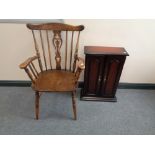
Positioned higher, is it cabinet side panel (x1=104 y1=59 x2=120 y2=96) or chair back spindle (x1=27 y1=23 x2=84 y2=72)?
chair back spindle (x1=27 y1=23 x2=84 y2=72)

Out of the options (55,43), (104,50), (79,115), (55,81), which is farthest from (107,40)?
(79,115)

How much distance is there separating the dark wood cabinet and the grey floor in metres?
0.12

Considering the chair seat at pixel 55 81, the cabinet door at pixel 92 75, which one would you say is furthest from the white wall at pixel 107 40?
the chair seat at pixel 55 81

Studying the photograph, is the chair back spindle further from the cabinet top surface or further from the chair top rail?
the cabinet top surface

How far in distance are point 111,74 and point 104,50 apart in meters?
0.29

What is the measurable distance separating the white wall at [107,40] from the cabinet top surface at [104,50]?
91 millimetres

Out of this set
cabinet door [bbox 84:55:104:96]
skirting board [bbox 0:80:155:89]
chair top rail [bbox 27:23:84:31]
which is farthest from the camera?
skirting board [bbox 0:80:155:89]

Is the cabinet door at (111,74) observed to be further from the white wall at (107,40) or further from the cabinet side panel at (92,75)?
the white wall at (107,40)

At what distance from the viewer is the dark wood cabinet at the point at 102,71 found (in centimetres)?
173

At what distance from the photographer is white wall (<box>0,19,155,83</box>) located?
1828 mm

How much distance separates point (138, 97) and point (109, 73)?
23.7 inches

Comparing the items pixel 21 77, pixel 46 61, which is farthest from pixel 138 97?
pixel 21 77

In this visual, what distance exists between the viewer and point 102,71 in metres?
1.83

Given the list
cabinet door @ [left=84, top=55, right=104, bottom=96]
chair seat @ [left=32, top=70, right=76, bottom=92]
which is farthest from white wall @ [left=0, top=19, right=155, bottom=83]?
chair seat @ [left=32, top=70, right=76, bottom=92]
